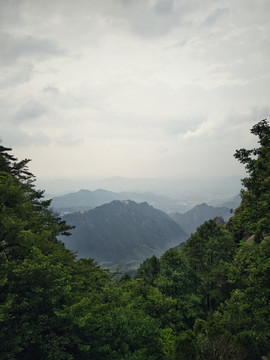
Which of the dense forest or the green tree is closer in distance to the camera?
the dense forest

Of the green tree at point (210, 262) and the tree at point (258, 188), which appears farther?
the green tree at point (210, 262)

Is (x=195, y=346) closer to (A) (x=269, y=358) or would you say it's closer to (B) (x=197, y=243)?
(A) (x=269, y=358)

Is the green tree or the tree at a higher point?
the tree

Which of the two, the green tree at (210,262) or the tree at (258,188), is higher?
the tree at (258,188)

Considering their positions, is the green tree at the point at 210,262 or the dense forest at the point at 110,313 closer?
the dense forest at the point at 110,313

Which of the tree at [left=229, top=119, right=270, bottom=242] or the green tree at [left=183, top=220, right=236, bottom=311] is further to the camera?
the green tree at [left=183, top=220, right=236, bottom=311]

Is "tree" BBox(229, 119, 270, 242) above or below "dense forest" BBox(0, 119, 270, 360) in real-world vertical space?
above

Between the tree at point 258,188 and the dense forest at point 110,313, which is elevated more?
the tree at point 258,188

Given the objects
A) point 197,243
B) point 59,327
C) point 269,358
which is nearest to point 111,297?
point 59,327

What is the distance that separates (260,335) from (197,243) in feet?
86.1

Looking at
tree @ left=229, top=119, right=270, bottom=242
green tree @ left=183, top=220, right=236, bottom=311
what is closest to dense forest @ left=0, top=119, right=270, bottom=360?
tree @ left=229, top=119, right=270, bottom=242

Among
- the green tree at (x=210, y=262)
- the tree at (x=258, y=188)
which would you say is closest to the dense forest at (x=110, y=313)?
the tree at (x=258, y=188)

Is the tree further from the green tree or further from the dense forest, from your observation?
the green tree

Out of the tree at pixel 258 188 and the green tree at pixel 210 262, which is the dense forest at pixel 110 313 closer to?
the tree at pixel 258 188
